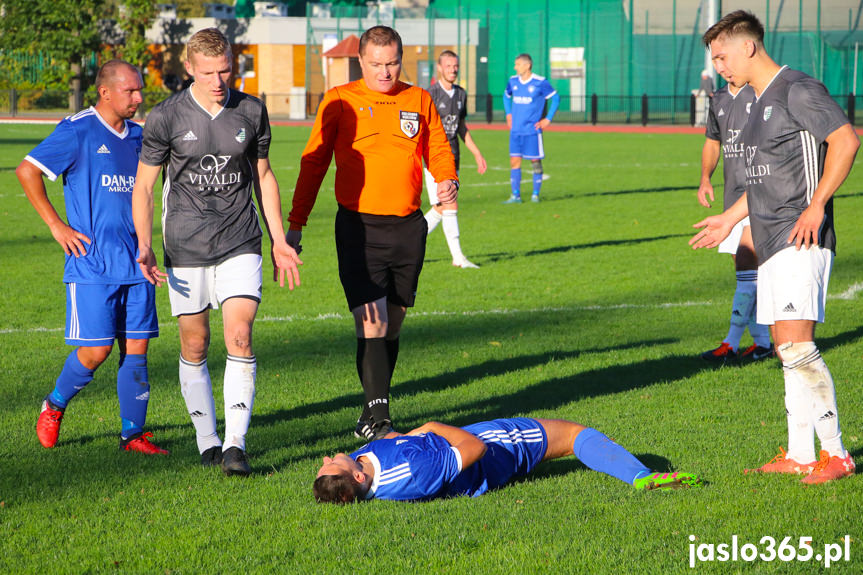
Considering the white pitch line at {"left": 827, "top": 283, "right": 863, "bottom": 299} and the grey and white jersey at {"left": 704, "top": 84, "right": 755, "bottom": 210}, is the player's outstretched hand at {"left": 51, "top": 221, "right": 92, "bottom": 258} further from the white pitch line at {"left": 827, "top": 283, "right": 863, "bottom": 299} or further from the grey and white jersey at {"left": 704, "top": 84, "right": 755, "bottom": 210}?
the white pitch line at {"left": 827, "top": 283, "right": 863, "bottom": 299}

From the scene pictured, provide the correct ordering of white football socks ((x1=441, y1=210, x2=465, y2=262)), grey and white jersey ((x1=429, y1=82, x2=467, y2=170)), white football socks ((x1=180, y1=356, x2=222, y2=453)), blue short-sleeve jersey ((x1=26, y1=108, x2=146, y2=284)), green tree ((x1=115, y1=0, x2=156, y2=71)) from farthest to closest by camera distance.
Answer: green tree ((x1=115, y1=0, x2=156, y2=71)) → grey and white jersey ((x1=429, y1=82, x2=467, y2=170)) → white football socks ((x1=441, y1=210, x2=465, y2=262)) → blue short-sleeve jersey ((x1=26, y1=108, x2=146, y2=284)) → white football socks ((x1=180, y1=356, x2=222, y2=453))

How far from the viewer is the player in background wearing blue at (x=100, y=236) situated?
562 centimetres

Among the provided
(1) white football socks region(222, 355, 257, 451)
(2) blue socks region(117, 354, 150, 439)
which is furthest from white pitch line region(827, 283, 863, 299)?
(2) blue socks region(117, 354, 150, 439)

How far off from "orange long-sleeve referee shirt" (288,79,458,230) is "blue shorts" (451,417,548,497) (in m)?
1.55

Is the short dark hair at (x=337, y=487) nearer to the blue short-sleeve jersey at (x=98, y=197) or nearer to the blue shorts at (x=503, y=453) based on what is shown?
the blue shorts at (x=503, y=453)

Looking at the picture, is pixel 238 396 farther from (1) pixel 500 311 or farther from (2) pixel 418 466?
(1) pixel 500 311

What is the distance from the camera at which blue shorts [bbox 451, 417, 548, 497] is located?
16.0ft

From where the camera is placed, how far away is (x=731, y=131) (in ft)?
24.8

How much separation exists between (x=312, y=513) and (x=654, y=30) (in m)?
54.2

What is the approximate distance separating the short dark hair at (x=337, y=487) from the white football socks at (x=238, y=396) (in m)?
0.82

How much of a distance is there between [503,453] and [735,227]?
3857mm

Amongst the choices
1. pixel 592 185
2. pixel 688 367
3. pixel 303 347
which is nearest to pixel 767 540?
pixel 688 367

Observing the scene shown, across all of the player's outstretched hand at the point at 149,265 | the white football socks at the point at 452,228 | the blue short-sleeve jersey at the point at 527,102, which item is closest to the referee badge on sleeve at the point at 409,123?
the player's outstretched hand at the point at 149,265

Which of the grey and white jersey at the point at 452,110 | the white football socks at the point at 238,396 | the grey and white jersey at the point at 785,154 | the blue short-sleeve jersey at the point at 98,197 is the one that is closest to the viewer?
the grey and white jersey at the point at 785,154
